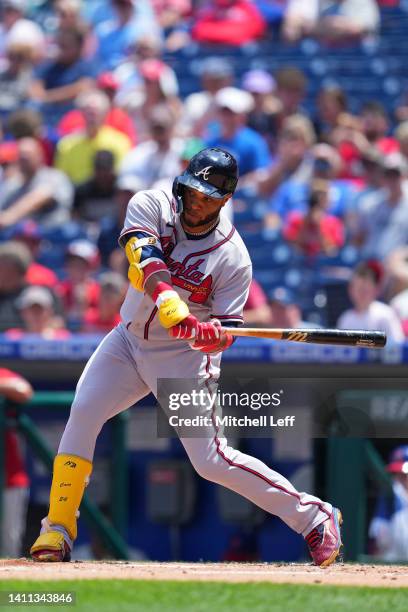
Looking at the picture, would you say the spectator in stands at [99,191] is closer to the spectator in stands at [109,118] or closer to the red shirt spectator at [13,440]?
the spectator in stands at [109,118]

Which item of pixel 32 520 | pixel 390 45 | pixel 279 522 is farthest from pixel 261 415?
pixel 390 45

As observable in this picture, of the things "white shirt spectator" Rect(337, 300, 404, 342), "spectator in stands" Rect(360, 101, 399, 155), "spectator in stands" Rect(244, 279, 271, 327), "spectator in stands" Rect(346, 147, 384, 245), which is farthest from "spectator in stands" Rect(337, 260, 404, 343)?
"spectator in stands" Rect(360, 101, 399, 155)

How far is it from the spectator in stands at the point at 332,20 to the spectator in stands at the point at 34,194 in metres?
2.87

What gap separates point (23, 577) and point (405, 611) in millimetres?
1513

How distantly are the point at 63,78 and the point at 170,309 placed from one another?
758 centimetres

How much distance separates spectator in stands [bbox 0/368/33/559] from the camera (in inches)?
309

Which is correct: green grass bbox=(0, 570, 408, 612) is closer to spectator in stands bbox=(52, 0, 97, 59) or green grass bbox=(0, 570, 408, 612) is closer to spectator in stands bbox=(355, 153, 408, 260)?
spectator in stands bbox=(355, 153, 408, 260)

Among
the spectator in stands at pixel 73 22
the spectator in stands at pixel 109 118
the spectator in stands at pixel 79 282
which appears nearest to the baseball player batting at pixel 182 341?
the spectator in stands at pixel 79 282

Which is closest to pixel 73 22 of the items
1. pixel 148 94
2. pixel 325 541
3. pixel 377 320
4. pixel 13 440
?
pixel 148 94

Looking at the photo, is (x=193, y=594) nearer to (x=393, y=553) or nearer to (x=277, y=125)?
(x=393, y=553)

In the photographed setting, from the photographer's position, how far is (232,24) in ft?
41.2

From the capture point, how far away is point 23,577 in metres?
5.36

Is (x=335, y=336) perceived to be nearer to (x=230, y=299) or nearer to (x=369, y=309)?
(x=230, y=299)

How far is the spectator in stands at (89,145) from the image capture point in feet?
36.2
